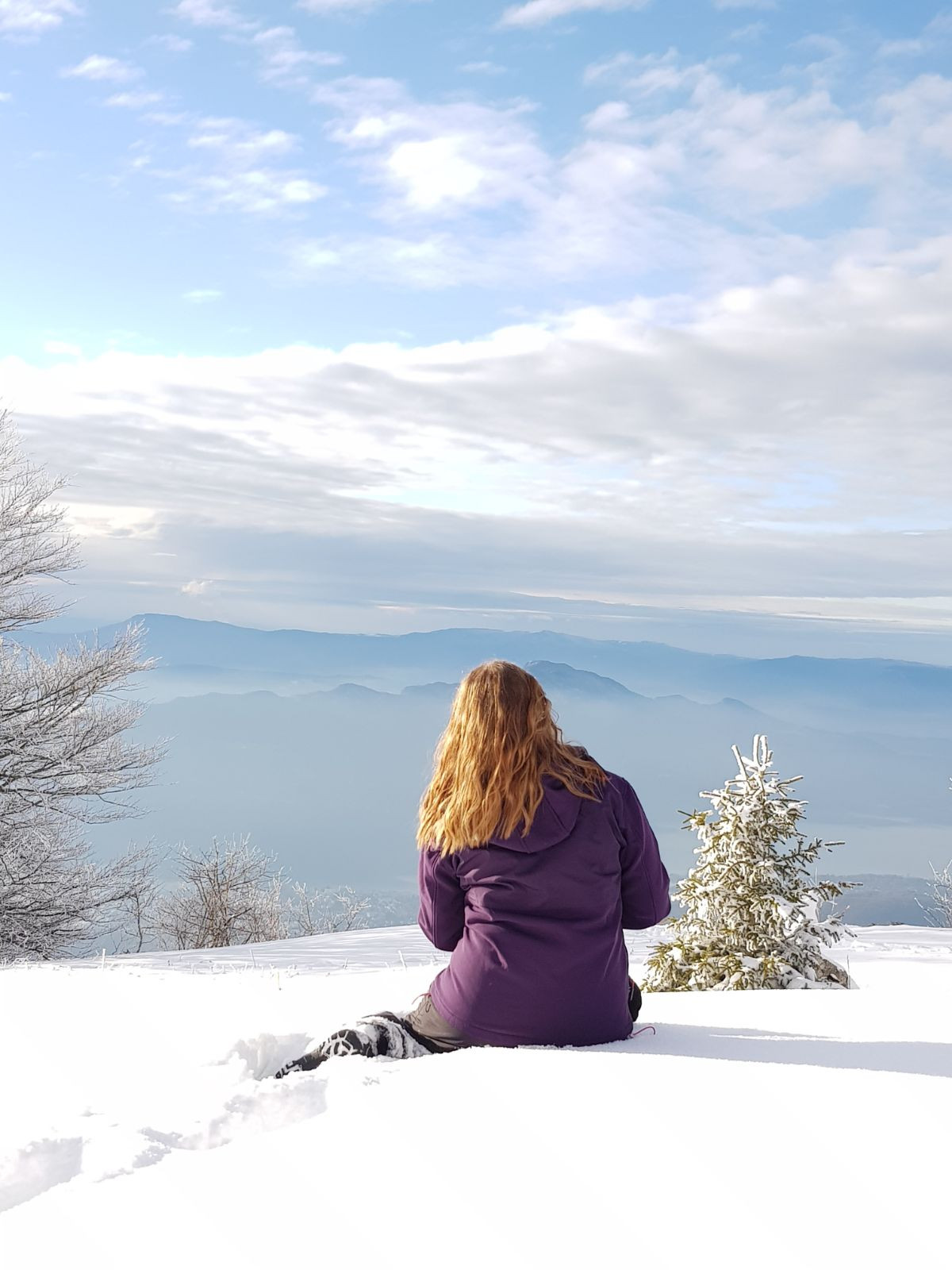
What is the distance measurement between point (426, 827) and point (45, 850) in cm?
1572

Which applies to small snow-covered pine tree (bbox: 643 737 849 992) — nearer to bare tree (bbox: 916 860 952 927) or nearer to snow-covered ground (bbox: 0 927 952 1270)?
snow-covered ground (bbox: 0 927 952 1270)

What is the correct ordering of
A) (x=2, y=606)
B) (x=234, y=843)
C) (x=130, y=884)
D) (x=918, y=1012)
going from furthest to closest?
(x=234, y=843), (x=130, y=884), (x=2, y=606), (x=918, y=1012)

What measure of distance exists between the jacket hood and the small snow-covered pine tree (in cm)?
362

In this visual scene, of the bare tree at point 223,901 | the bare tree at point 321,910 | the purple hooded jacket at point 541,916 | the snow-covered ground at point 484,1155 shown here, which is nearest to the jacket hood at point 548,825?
the purple hooded jacket at point 541,916

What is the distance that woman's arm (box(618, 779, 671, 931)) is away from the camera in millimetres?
3486

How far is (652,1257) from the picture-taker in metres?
1.96

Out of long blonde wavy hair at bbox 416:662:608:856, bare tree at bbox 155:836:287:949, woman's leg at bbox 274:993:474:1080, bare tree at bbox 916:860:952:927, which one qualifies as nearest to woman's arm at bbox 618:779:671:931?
long blonde wavy hair at bbox 416:662:608:856

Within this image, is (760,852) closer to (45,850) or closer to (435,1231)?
(435,1231)

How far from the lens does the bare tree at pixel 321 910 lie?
3325 centimetres

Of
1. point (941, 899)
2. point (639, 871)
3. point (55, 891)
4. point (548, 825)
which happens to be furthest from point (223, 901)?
point (548, 825)

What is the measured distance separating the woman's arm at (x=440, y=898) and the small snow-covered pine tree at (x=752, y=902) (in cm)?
346

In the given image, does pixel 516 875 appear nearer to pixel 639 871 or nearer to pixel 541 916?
pixel 541 916

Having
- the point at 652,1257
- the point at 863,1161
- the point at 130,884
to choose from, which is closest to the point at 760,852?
the point at 863,1161

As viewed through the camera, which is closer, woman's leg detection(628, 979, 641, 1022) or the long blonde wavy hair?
the long blonde wavy hair
